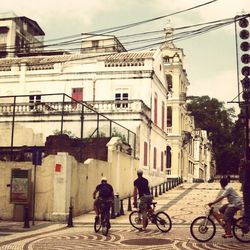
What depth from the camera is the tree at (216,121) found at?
252 feet

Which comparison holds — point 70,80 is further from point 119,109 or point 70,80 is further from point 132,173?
point 132,173

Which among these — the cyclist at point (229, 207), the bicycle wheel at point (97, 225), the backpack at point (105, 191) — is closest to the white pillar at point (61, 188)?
the bicycle wheel at point (97, 225)

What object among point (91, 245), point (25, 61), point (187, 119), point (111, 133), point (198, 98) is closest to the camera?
point (91, 245)

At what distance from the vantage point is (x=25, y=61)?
136 ft

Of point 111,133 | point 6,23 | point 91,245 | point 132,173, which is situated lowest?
point 91,245

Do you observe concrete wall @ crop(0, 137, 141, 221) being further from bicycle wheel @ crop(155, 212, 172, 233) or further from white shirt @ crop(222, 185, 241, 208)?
white shirt @ crop(222, 185, 241, 208)

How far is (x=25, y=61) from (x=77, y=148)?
19256 millimetres

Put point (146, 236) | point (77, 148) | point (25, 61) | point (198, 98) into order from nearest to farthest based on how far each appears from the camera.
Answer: point (146, 236) → point (77, 148) → point (25, 61) → point (198, 98)

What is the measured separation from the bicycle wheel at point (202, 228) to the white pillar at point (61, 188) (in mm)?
6757

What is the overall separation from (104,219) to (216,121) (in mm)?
68655

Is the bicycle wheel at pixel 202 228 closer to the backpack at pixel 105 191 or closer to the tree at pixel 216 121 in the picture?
the backpack at pixel 105 191

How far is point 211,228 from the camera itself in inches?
481

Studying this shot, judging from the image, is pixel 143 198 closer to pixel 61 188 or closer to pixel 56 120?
pixel 61 188

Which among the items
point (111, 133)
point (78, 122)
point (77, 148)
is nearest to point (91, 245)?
point (77, 148)
